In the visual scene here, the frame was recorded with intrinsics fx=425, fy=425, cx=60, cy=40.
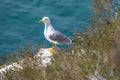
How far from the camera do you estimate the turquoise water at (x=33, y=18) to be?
59.7ft

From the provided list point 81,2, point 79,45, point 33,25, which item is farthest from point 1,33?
point 79,45

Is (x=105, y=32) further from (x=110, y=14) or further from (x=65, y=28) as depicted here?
(x=65, y=28)

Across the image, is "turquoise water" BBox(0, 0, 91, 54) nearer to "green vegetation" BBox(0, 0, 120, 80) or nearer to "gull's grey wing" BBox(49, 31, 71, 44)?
"gull's grey wing" BBox(49, 31, 71, 44)

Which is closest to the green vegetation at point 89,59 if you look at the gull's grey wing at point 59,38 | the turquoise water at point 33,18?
the gull's grey wing at point 59,38

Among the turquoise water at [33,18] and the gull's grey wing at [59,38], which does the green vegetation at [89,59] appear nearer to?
the gull's grey wing at [59,38]

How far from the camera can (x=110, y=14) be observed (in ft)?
27.1

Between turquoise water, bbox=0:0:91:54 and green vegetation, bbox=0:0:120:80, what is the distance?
972 cm

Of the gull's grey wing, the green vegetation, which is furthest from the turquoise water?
the green vegetation

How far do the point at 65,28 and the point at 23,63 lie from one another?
10.6 m

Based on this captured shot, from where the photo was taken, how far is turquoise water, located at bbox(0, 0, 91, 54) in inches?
716

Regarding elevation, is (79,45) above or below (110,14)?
below

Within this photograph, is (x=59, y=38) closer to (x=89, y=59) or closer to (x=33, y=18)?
(x=89, y=59)

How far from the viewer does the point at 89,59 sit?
23.1 ft

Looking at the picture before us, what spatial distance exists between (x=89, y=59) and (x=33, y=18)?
12867 mm
